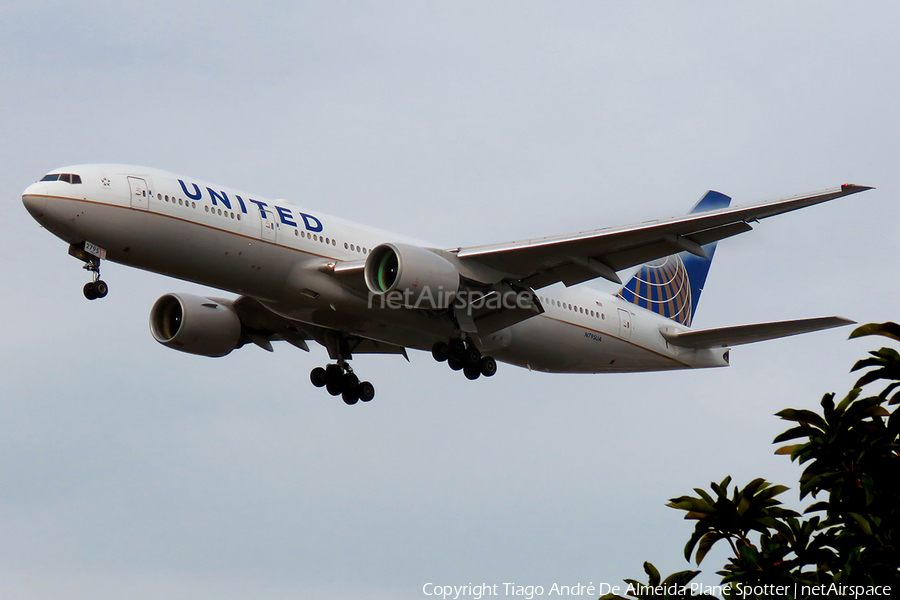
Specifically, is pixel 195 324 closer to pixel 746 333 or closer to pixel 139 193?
pixel 139 193

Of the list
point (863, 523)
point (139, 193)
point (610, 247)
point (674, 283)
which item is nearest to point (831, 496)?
point (863, 523)

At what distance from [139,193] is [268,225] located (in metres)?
3.28

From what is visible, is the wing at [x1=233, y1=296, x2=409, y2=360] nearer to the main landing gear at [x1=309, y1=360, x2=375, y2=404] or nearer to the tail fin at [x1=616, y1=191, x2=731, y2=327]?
the main landing gear at [x1=309, y1=360, x2=375, y2=404]

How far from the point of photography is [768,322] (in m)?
31.6

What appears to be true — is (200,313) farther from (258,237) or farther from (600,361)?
(600,361)

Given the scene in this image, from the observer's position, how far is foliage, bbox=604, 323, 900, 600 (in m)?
16.9

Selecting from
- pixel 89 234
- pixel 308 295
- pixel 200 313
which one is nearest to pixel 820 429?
pixel 308 295

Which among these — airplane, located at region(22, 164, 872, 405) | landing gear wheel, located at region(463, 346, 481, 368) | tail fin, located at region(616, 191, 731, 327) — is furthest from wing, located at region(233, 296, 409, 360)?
tail fin, located at region(616, 191, 731, 327)

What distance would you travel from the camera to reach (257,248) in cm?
2800

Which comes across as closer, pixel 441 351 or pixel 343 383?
pixel 441 351

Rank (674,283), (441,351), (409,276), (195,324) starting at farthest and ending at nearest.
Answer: (674,283), (195,324), (441,351), (409,276)

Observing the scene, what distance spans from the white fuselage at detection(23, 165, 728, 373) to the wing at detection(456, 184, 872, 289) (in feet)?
7.93

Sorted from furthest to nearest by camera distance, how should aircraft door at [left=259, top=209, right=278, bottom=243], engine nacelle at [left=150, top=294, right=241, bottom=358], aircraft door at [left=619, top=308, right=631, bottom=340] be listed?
aircraft door at [left=619, top=308, right=631, bottom=340]
engine nacelle at [left=150, top=294, right=241, bottom=358]
aircraft door at [left=259, top=209, right=278, bottom=243]

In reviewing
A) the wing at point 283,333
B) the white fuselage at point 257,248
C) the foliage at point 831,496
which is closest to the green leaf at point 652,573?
the foliage at point 831,496
